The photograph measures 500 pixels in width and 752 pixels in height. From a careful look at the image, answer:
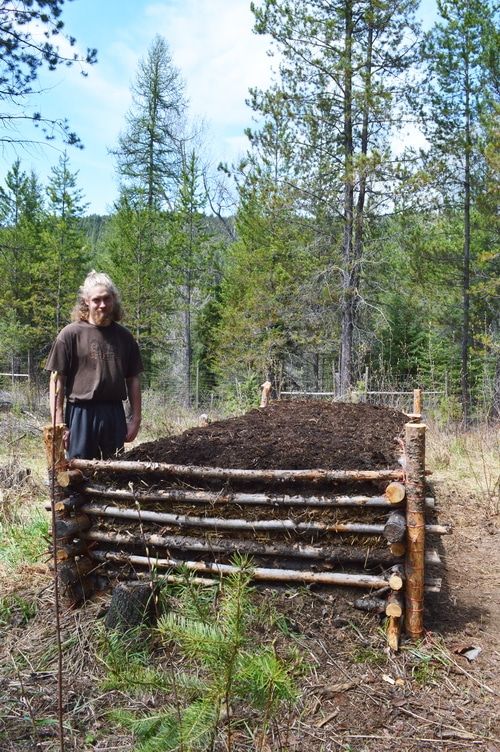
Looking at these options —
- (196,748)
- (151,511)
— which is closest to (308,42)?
(151,511)

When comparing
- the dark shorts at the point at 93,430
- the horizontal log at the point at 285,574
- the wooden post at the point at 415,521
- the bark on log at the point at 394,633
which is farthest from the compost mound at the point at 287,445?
the bark on log at the point at 394,633

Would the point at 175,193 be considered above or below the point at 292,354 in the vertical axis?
above

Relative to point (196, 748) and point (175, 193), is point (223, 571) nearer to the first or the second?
point (196, 748)

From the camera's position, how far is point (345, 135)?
13.2 meters

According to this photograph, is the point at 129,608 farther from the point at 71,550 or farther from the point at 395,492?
the point at 395,492

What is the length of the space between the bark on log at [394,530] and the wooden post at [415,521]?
72 millimetres

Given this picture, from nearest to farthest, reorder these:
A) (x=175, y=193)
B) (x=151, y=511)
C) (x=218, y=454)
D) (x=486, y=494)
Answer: (x=151, y=511) < (x=218, y=454) < (x=486, y=494) < (x=175, y=193)

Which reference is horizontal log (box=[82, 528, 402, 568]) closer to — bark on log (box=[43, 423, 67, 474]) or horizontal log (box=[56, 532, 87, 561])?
horizontal log (box=[56, 532, 87, 561])

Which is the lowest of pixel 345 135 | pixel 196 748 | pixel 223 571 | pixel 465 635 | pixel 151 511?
pixel 465 635

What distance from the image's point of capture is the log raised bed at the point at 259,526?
2.63m

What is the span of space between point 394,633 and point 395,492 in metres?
0.67

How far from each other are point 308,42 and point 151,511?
12.7 metres

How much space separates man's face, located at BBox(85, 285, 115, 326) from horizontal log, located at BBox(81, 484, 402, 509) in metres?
1.04

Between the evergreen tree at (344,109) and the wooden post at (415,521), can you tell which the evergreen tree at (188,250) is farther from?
the wooden post at (415,521)
